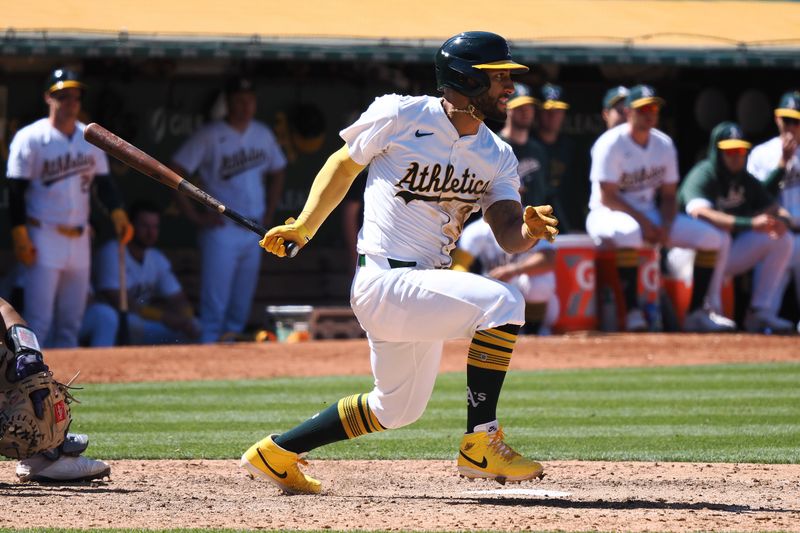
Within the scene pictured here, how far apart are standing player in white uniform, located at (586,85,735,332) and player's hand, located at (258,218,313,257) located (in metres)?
7.03

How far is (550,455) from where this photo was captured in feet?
21.4

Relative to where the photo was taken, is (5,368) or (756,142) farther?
(756,142)

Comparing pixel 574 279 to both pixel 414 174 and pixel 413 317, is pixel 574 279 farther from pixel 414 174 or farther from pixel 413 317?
pixel 413 317

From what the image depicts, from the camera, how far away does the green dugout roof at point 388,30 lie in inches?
438

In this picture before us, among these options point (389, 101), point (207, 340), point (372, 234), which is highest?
point (389, 101)

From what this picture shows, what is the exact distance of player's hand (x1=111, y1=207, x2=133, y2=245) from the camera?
10.8m

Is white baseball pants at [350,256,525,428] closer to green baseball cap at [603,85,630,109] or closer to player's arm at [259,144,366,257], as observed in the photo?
player's arm at [259,144,366,257]

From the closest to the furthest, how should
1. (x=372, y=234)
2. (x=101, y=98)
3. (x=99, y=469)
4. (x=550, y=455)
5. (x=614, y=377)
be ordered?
(x=372, y=234)
(x=99, y=469)
(x=550, y=455)
(x=614, y=377)
(x=101, y=98)

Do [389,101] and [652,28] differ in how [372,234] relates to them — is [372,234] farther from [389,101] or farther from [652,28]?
[652,28]

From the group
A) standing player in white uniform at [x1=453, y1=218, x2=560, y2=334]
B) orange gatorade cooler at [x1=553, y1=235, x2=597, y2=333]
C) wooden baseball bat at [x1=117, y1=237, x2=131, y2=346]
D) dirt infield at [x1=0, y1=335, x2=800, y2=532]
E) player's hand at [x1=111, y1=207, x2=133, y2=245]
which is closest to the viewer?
dirt infield at [x1=0, y1=335, x2=800, y2=532]

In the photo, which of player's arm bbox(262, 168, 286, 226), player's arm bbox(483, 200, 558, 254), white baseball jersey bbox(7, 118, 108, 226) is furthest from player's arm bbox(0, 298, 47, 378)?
player's arm bbox(262, 168, 286, 226)

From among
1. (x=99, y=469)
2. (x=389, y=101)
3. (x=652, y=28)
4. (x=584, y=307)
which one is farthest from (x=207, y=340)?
(x=389, y=101)

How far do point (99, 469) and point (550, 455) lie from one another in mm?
2066

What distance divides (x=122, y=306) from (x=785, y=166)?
6039 millimetres
